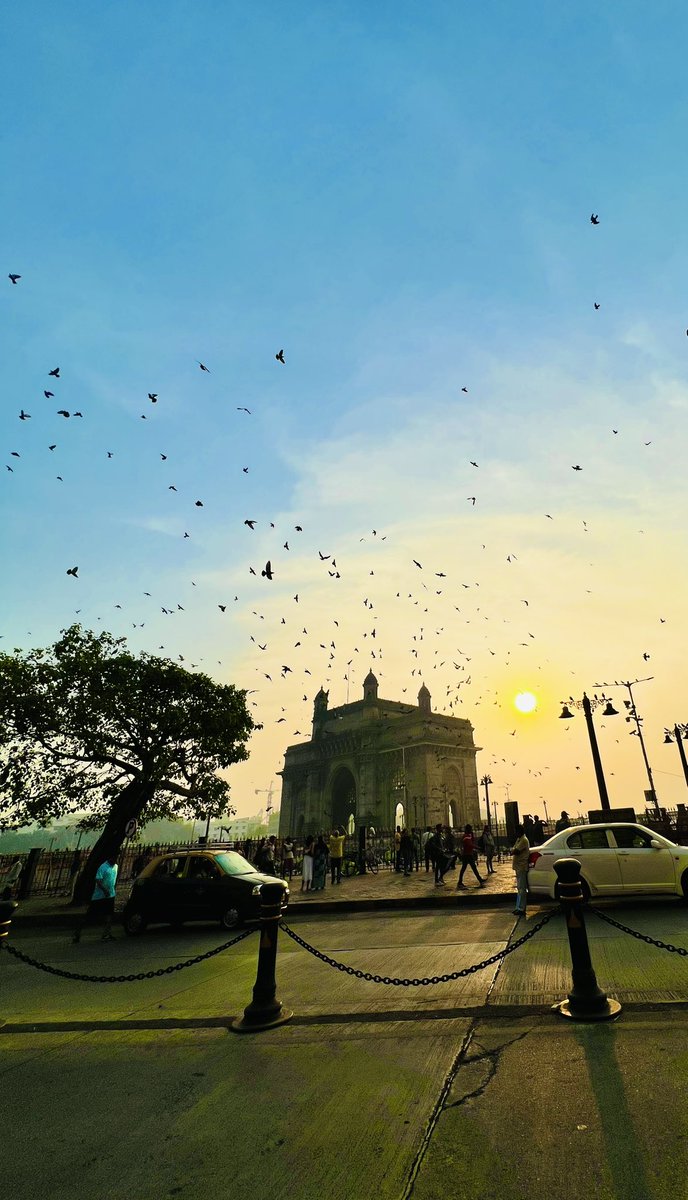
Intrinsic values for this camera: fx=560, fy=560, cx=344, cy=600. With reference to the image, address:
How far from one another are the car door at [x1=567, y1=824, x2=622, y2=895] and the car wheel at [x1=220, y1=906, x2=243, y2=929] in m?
6.53

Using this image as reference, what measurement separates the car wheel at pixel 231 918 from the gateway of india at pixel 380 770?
54.5 meters

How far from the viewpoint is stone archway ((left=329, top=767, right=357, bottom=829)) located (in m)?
78.3

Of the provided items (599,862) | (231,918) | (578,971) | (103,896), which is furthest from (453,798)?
(578,971)

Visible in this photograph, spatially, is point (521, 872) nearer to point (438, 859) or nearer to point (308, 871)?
point (438, 859)

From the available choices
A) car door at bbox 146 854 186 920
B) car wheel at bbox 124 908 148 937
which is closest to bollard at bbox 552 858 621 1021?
car door at bbox 146 854 186 920

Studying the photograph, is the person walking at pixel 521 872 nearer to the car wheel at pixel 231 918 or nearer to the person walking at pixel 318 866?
the car wheel at pixel 231 918

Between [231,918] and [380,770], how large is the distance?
2441 inches

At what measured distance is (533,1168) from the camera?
2.51 metres

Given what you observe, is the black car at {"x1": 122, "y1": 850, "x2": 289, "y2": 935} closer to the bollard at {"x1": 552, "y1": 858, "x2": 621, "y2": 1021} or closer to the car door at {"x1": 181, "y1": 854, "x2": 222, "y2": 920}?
the car door at {"x1": 181, "y1": 854, "x2": 222, "y2": 920}

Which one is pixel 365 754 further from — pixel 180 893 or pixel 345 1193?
pixel 345 1193

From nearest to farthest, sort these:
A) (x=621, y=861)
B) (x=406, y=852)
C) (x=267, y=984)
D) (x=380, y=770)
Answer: (x=267, y=984) → (x=621, y=861) → (x=406, y=852) → (x=380, y=770)

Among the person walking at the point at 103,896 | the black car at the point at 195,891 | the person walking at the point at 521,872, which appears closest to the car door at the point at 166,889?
the black car at the point at 195,891

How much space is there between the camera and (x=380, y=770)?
70938mm

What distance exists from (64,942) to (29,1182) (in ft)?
34.9
